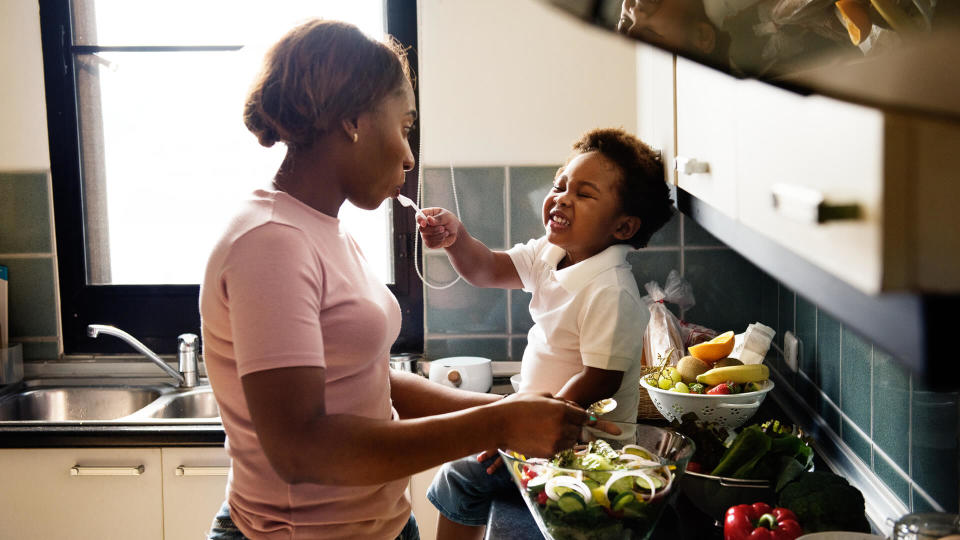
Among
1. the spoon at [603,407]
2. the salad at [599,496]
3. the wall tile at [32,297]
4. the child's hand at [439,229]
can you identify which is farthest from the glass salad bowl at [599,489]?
the wall tile at [32,297]

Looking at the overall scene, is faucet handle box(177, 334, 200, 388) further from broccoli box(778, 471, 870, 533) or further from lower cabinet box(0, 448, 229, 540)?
broccoli box(778, 471, 870, 533)

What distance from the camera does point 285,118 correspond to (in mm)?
1114

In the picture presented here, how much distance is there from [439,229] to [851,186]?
4.25 ft

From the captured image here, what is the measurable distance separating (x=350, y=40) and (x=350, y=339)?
1.21 ft

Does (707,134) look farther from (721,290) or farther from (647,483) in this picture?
(721,290)

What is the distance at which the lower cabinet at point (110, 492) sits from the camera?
2092 mm

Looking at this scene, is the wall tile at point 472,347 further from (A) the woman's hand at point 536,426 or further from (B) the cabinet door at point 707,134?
(A) the woman's hand at point 536,426

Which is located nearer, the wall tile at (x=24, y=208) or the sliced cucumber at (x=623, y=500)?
the sliced cucumber at (x=623, y=500)

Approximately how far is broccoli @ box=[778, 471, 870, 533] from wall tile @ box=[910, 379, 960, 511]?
0.37 feet

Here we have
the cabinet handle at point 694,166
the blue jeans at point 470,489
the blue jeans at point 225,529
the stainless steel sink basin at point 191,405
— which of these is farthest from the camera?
the stainless steel sink basin at point 191,405

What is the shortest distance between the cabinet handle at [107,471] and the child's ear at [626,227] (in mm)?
1220

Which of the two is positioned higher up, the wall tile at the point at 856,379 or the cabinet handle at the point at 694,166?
the cabinet handle at the point at 694,166

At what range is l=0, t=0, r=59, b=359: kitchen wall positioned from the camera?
8.04ft

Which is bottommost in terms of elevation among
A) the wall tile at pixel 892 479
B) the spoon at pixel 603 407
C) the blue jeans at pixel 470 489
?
the blue jeans at pixel 470 489
